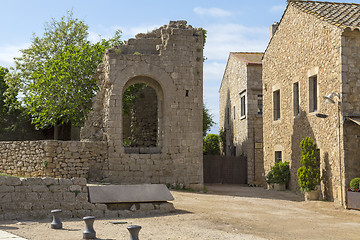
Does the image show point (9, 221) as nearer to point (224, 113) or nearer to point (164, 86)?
point (164, 86)

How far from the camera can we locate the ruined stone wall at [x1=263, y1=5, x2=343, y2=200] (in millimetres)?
14523

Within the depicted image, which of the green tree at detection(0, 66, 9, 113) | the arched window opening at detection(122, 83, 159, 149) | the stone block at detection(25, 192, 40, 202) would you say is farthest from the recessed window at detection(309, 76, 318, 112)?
the green tree at detection(0, 66, 9, 113)

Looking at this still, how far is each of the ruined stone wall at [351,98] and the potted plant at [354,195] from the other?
1.99 feet

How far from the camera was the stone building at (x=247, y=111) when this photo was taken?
2494cm

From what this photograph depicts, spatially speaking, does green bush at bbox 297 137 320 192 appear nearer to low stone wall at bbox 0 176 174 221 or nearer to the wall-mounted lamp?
the wall-mounted lamp

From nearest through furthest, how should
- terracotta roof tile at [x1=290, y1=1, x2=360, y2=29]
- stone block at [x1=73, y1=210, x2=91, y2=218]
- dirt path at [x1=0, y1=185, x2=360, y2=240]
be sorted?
dirt path at [x1=0, y1=185, x2=360, y2=240] → stone block at [x1=73, y1=210, x2=91, y2=218] → terracotta roof tile at [x1=290, y1=1, x2=360, y2=29]

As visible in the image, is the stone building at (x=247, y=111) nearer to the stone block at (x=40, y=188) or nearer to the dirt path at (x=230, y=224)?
the dirt path at (x=230, y=224)

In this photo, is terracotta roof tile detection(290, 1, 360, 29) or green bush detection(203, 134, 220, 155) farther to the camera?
green bush detection(203, 134, 220, 155)

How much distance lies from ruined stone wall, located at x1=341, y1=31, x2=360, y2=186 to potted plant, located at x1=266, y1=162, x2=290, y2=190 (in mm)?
5107

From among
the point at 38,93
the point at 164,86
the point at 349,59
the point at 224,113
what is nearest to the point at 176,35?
the point at 164,86

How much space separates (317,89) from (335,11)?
291cm

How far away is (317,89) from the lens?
1582 cm

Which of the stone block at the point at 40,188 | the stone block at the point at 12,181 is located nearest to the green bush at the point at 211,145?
the stone block at the point at 40,188

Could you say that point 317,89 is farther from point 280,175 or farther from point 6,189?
point 6,189
